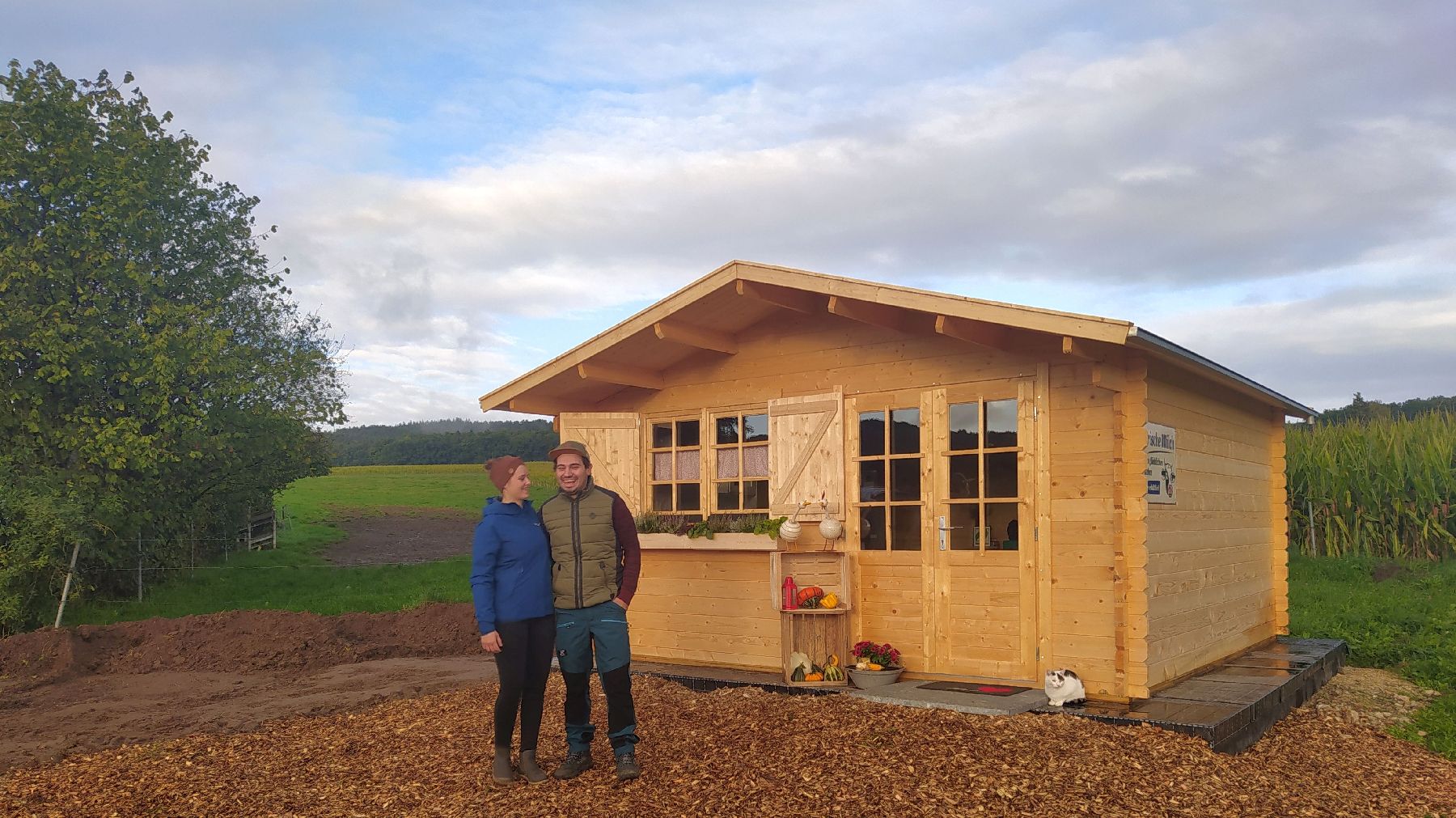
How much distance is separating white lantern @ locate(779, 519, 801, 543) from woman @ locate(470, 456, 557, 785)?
288 cm

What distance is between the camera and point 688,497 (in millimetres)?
9336

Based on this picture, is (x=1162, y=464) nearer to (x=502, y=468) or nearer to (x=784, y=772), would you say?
(x=784, y=772)

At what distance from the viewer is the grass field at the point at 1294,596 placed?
414 inches

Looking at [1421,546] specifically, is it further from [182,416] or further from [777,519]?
[182,416]

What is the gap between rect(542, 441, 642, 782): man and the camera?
5.67 metres

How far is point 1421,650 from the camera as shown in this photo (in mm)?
10523

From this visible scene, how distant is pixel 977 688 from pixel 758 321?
11.5 feet

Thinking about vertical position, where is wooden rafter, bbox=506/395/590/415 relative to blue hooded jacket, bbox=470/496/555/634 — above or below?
above

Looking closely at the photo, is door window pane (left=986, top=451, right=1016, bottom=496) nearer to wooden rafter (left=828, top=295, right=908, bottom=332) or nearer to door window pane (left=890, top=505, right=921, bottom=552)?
door window pane (left=890, top=505, right=921, bottom=552)

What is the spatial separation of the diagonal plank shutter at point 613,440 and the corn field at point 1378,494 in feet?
43.1

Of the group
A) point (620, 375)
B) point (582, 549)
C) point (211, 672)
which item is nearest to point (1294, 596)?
point (620, 375)

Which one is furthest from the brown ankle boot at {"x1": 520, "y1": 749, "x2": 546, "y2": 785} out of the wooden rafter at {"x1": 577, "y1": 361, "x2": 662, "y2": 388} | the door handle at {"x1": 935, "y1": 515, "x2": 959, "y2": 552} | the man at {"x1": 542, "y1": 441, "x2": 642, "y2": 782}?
the wooden rafter at {"x1": 577, "y1": 361, "x2": 662, "y2": 388}

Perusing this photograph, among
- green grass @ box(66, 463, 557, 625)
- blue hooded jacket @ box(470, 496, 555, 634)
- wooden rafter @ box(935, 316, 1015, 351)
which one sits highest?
wooden rafter @ box(935, 316, 1015, 351)

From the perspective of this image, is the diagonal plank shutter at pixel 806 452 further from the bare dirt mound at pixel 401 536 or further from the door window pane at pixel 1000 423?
the bare dirt mound at pixel 401 536
